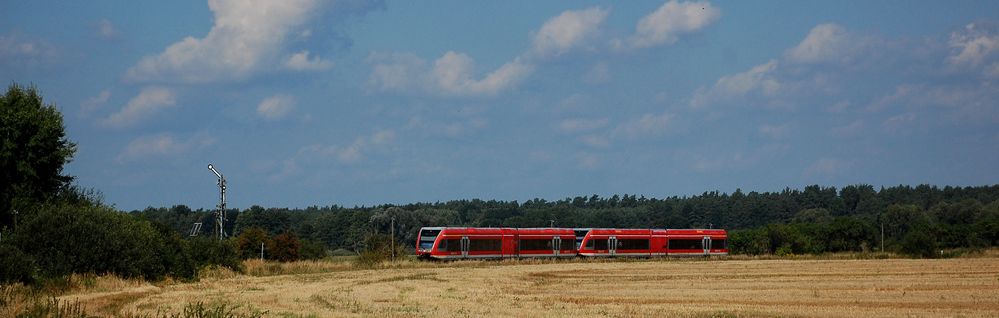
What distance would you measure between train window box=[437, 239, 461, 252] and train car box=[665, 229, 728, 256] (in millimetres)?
23548

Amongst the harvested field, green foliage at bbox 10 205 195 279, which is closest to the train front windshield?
the harvested field

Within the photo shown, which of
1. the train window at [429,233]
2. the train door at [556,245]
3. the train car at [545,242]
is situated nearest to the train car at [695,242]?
the train car at [545,242]

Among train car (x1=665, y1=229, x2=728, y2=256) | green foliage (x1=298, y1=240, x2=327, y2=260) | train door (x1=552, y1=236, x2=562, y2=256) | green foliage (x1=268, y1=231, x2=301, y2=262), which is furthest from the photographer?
green foliage (x1=298, y1=240, x2=327, y2=260)

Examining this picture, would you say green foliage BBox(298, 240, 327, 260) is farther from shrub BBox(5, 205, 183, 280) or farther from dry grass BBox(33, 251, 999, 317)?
shrub BBox(5, 205, 183, 280)

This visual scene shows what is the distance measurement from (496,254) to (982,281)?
43.5 metres

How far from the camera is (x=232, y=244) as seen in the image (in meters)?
64.4

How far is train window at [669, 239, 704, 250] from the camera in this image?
96.5 meters

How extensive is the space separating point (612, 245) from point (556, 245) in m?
6.07

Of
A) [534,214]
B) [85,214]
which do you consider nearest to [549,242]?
[85,214]

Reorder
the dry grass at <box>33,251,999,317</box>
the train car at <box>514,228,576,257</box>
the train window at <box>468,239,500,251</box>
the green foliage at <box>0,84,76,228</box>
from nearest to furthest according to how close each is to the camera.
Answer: the dry grass at <box>33,251,999,317</box>
the green foliage at <box>0,84,76,228</box>
the train window at <box>468,239,500,251</box>
the train car at <box>514,228,576,257</box>

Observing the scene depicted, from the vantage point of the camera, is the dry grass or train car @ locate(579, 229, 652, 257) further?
train car @ locate(579, 229, 652, 257)

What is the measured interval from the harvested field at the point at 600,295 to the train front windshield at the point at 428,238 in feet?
68.4

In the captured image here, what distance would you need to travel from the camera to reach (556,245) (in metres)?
89.2

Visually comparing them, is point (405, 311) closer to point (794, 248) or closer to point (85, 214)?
point (85, 214)
